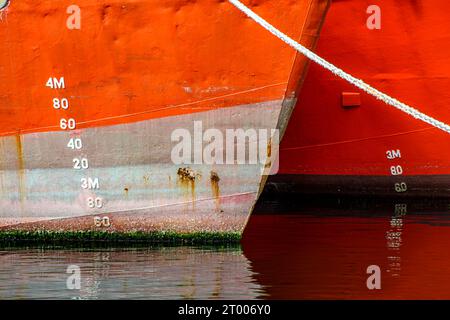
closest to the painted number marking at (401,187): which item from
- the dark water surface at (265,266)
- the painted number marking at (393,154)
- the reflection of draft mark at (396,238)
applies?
the reflection of draft mark at (396,238)

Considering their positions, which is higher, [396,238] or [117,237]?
[117,237]

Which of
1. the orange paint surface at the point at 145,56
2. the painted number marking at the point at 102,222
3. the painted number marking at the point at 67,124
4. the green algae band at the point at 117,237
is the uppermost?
the orange paint surface at the point at 145,56

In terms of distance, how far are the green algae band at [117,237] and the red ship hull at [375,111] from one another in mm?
4402

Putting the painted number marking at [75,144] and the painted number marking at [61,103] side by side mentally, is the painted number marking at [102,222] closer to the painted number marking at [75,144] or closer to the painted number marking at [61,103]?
the painted number marking at [75,144]

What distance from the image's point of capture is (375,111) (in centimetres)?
1422

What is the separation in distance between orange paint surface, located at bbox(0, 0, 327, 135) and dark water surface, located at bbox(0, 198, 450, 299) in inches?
50.8

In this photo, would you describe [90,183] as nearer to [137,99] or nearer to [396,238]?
[137,99]

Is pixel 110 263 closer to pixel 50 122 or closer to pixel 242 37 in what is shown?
pixel 50 122

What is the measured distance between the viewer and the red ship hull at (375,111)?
1380 centimetres

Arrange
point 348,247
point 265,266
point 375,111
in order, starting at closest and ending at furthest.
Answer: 1. point 265,266
2. point 348,247
3. point 375,111

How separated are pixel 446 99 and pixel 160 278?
5.97 m

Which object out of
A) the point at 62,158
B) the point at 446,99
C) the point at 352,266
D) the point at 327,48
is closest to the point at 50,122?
the point at 62,158

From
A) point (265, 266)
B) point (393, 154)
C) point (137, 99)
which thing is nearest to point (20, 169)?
point (137, 99)

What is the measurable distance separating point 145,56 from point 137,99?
398 mm
